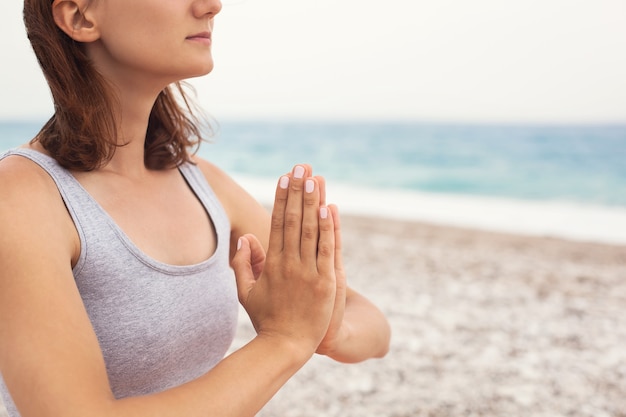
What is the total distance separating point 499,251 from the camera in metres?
7.15

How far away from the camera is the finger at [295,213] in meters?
1.07

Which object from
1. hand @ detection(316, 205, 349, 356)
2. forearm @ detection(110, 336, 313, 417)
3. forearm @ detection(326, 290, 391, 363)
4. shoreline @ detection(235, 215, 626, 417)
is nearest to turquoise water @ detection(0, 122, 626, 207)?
shoreline @ detection(235, 215, 626, 417)

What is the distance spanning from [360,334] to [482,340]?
320cm

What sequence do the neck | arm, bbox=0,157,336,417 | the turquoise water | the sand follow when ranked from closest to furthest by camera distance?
arm, bbox=0,157,336,417, the neck, the sand, the turquoise water

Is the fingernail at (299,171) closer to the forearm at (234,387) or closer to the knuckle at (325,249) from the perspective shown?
the knuckle at (325,249)

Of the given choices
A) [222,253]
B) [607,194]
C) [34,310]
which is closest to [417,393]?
[222,253]

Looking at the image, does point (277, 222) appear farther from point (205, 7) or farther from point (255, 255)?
point (205, 7)

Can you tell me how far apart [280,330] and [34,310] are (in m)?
0.39

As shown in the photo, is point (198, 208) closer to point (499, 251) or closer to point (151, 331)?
point (151, 331)

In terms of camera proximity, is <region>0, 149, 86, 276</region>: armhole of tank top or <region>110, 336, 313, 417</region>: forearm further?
<region>0, 149, 86, 276</region>: armhole of tank top

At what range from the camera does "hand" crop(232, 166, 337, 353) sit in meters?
1.06

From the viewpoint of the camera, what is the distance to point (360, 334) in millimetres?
1343

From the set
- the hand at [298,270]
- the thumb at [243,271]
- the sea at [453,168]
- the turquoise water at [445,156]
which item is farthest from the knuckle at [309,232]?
the turquoise water at [445,156]

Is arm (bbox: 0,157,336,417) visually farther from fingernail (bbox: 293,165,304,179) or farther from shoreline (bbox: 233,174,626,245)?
shoreline (bbox: 233,174,626,245)
